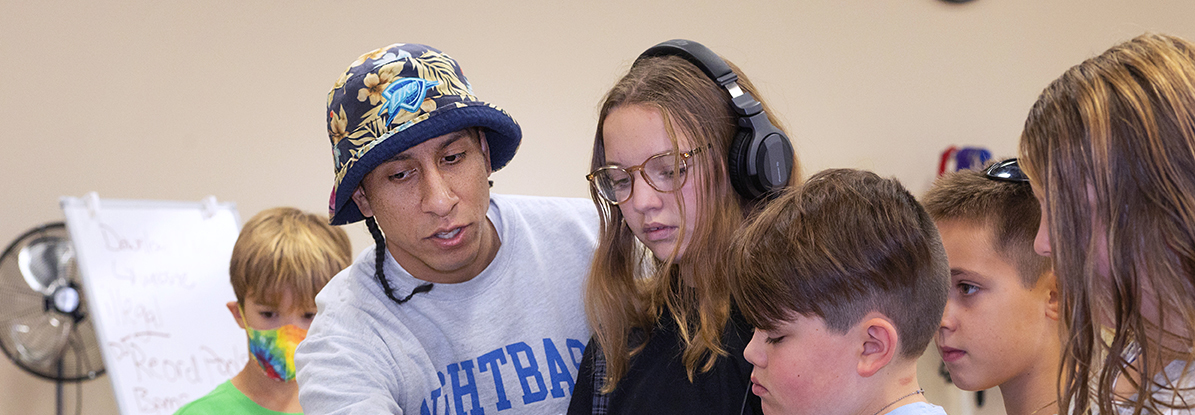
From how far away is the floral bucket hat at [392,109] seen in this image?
117 centimetres

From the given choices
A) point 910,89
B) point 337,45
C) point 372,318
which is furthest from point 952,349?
point 910,89

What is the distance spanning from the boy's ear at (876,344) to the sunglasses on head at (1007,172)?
1.08 feet

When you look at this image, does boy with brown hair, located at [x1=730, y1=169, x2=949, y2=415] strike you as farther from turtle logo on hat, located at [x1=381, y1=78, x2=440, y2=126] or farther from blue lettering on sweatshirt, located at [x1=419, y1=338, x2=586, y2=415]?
turtle logo on hat, located at [x1=381, y1=78, x2=440, y2=126]

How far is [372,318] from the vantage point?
1.27 metres

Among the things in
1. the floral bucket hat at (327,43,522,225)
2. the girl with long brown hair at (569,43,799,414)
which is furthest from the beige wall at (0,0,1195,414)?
the girl with long brown hair at (569,43,799,414)

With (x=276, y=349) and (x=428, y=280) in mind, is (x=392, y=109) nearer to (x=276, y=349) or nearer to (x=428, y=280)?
(x=428, y=280)

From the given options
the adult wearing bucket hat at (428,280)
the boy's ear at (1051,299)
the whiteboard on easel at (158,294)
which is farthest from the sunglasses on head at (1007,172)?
the whiteboard on easel at (158,294)

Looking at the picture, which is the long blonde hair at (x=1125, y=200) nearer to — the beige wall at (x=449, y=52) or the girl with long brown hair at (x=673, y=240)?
the girl with long brown hair at (x=673, y=240)

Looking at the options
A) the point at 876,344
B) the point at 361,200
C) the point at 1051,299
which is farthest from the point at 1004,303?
the point at 361,200

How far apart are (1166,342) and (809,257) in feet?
1.13

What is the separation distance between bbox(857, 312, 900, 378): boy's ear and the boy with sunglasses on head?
0.28 metres

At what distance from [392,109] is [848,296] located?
0.64 meters

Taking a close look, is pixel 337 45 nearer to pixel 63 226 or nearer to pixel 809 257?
pixel 63 226

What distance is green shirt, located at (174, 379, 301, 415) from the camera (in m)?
1.75
